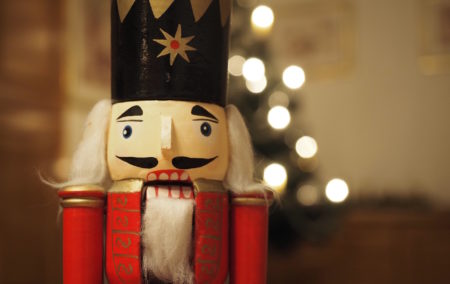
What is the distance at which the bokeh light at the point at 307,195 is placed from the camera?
1.69 metres

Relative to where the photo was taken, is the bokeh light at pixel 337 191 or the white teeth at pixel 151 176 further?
the bokeh light at pixel 337 191

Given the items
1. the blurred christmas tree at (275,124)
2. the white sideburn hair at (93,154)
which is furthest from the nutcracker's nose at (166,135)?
the blurred christmas tree at (275,124)

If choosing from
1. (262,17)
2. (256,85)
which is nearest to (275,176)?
(256,85)

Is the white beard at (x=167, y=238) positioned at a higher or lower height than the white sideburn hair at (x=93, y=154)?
lower

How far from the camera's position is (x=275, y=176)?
1517mm

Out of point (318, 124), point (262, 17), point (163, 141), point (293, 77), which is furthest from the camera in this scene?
point (318, 124)

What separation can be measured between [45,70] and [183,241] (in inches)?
56.3

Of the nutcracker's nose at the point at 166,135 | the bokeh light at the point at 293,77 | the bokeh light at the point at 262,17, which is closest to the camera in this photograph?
the nutcracker's nose at the point at 166,135

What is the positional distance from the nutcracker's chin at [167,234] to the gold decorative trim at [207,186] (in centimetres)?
2

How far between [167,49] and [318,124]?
6.15ft

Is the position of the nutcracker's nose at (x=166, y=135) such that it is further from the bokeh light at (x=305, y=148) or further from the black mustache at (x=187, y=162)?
the bokeh light at (x=305, y=148)

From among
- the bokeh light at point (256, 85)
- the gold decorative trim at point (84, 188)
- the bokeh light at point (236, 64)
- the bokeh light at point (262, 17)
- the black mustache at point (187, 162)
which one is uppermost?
the bokeh light at point (262, 17)

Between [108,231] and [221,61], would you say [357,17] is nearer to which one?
[221,61]

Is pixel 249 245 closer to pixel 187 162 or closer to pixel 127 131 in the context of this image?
pixel 187 162
